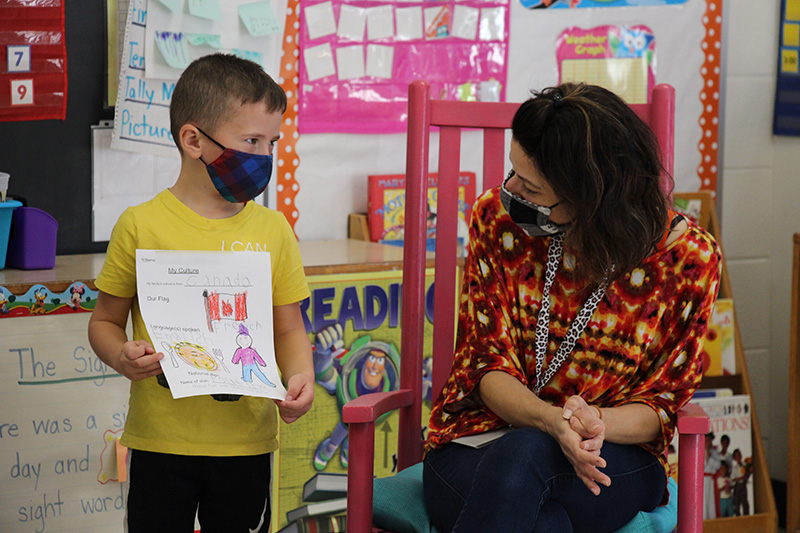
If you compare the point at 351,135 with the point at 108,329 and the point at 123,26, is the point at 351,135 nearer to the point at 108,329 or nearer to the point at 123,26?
the point at 123,26

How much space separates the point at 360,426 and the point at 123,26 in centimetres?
118

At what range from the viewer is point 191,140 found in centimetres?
125

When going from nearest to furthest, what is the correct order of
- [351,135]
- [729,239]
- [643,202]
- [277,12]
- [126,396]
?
[643,202] < [126,396] < [277,12] < [351,135] < [729,239]

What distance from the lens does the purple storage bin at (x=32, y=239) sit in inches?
68.8

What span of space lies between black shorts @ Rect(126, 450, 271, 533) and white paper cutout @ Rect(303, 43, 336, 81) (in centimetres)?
117

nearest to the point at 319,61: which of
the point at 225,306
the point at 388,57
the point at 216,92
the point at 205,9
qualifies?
the point at 388,57

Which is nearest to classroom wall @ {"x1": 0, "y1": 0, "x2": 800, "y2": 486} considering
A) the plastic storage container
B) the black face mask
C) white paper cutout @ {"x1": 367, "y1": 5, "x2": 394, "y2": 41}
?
white paper cutout @ {"x1": 367, "y1": 5, "x2": 394, "y2": 41}

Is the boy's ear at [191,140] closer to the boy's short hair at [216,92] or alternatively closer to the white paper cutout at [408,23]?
the boy's short hair at [216,92]

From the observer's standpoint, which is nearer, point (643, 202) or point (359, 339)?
point (643, 202)

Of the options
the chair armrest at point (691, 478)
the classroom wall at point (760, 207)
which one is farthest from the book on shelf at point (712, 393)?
the chair armrest at point (691, 478)

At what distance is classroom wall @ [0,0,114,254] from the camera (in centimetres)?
191

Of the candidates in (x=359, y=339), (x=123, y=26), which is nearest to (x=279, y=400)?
(x=359, y=339)

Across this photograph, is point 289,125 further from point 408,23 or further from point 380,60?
point 408,23

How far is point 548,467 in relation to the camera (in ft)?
3.84
